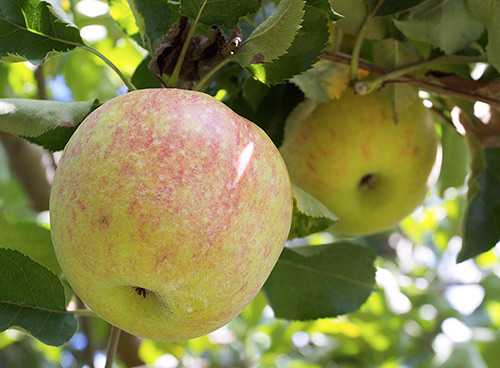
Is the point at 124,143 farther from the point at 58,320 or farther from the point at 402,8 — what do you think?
the point at 402,8

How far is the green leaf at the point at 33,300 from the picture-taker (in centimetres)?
119

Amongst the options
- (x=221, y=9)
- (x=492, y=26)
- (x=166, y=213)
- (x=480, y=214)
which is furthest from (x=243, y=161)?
(x=480, y=214)

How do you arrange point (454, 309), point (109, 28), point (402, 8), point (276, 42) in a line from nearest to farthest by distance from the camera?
point (276, 42) → point (402, 8) → point (109, 28) → point (454, 309)

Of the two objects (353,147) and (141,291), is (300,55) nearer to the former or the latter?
(353,147)

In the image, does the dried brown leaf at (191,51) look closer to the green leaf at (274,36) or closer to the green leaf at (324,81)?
the green leaf at (274,36)

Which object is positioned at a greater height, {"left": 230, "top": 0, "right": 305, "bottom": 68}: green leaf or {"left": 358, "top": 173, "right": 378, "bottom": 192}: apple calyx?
{"left": 230, "top": 0, "right": 305, "bottom": 68}: green leaf

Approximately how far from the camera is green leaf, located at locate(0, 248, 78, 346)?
1.19 metres

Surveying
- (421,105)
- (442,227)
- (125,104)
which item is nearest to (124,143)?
(125,104)

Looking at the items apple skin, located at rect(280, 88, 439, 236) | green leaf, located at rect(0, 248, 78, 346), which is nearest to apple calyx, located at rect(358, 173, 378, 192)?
apple skin, located at rect(280, 88, 439, 236)

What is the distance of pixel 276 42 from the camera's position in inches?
40.5

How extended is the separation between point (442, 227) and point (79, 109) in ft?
9.81

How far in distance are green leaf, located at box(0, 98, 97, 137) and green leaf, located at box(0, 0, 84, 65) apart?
100mm

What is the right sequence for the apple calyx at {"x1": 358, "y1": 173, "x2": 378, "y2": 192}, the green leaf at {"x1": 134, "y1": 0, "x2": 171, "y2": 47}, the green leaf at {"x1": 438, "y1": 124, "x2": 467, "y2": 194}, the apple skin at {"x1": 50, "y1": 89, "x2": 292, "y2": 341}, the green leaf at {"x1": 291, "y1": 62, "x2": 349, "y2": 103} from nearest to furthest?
the apple skin at {"x1": 50, "y1": 89, "x2": 292, "y2": 341} < the green leaf at {"x1": 134, "y1": 0, "x2": 171, "y2": 47} < the green leaf at {"x1": 291, "y1": 62, "x2": 349, "y2": 103} < the apple calyx at {"x1": 358, "y1": 173, "x2": 378, "y2": 192} < the green leaf at {"x1": 438, "y1": 124, "x2": 467, "y2": 194}

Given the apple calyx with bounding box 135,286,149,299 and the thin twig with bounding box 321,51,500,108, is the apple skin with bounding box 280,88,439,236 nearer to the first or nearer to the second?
the thin twig with bounding box 321,51,500,108
